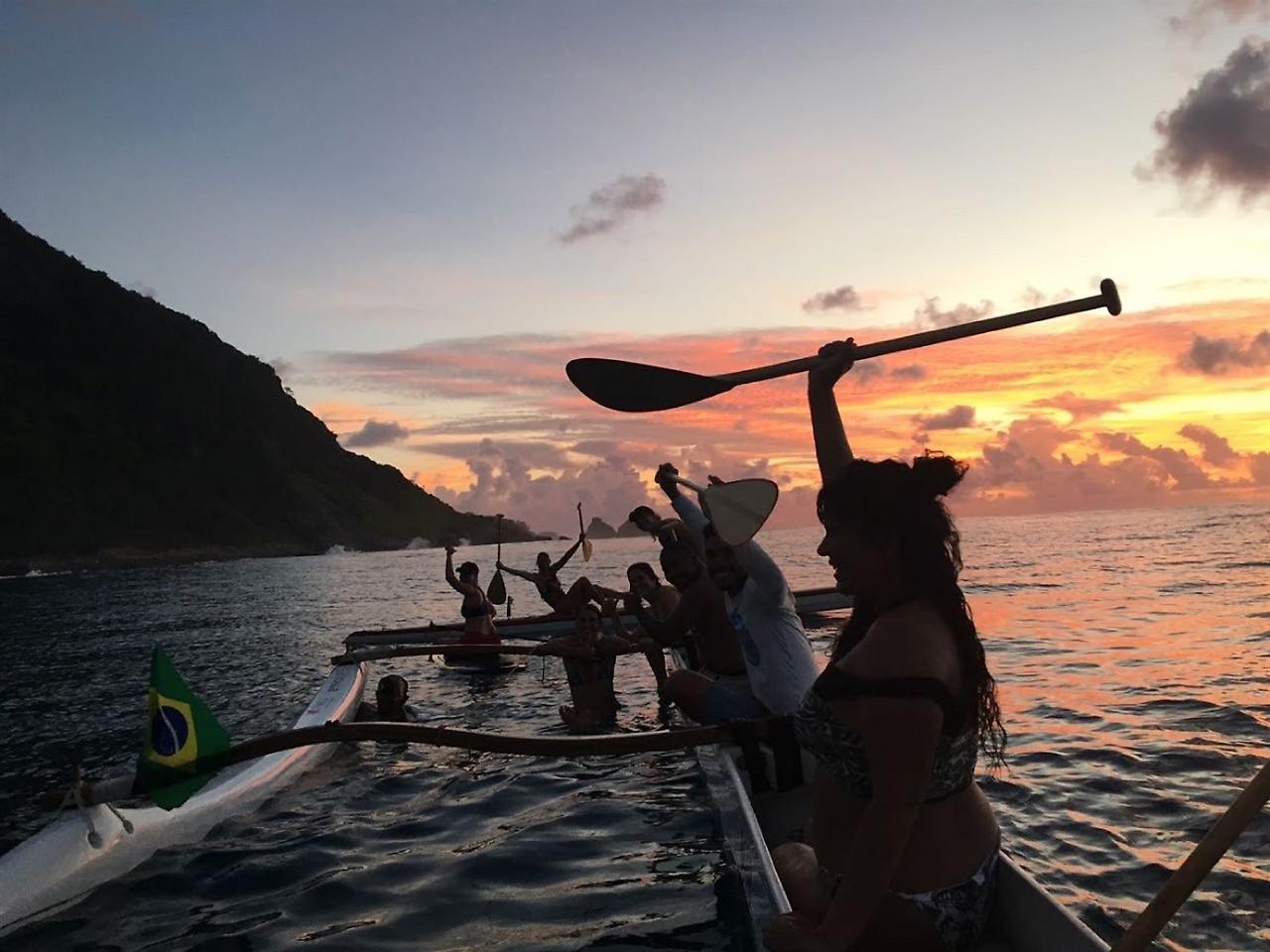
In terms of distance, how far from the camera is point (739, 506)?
4.71 m

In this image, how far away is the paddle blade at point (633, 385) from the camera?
5.50m

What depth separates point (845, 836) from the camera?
3.15 meters

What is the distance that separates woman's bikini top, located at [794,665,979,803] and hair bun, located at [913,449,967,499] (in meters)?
0.69

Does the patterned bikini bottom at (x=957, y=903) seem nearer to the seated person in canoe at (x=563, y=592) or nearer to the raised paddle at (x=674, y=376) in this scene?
the raised paddle at (x=674, y=376)

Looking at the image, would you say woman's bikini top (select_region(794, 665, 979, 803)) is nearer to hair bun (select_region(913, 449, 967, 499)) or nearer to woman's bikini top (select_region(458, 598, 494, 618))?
hair bun (select_region(913, 449, 967, 499))

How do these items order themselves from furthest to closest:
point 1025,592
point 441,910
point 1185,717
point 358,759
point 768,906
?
point 1025,592 < point 1185,717 < point 358,759 < point 441,910 < point 768,906

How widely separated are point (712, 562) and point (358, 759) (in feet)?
20.8

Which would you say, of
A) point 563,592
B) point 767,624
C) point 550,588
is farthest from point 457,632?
point 767,624

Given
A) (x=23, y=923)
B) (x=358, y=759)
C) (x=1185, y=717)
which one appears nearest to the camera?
(x=23, y=923)

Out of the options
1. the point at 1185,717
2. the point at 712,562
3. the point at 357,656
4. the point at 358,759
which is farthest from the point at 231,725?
the point at 1185,717

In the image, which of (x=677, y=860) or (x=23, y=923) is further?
(x=677, y=860)

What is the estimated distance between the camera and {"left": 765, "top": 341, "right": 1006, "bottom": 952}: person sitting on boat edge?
2605 mm

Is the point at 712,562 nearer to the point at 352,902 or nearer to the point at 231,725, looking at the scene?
the point at 352,902

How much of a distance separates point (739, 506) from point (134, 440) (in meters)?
158
